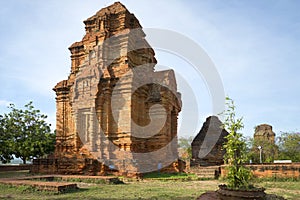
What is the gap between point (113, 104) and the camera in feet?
62.6

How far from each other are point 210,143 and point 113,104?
12517mm

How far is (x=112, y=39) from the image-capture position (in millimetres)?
20891

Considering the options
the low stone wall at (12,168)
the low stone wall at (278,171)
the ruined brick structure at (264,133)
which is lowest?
the low stone wall at (12,168)

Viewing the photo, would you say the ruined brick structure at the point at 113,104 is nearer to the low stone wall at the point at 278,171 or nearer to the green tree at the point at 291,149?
the low stone wall at the point at 278,171

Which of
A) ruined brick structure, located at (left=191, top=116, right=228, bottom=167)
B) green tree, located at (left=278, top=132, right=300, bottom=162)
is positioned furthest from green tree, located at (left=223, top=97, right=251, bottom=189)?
green tree, located at (left=278, top=132, right=300, bottom=162)

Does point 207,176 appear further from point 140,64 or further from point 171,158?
point 140,64

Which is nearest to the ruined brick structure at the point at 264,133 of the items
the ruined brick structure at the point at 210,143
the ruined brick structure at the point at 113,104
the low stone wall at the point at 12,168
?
the ruined brick structure at the point at 210,143

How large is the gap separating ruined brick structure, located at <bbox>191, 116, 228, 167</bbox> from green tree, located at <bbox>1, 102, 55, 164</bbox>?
1385cm

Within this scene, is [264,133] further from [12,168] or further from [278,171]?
[12,168]

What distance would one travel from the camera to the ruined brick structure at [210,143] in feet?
88.7

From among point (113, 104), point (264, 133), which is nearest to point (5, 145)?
point (113, 104)

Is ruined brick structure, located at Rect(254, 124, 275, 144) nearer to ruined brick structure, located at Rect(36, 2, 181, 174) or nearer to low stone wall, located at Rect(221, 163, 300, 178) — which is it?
ruined brick structure, located at Rect(36, 2, 181, 174)

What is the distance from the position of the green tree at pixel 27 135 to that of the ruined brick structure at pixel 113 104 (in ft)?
23.2

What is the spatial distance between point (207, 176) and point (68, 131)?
397 inches
